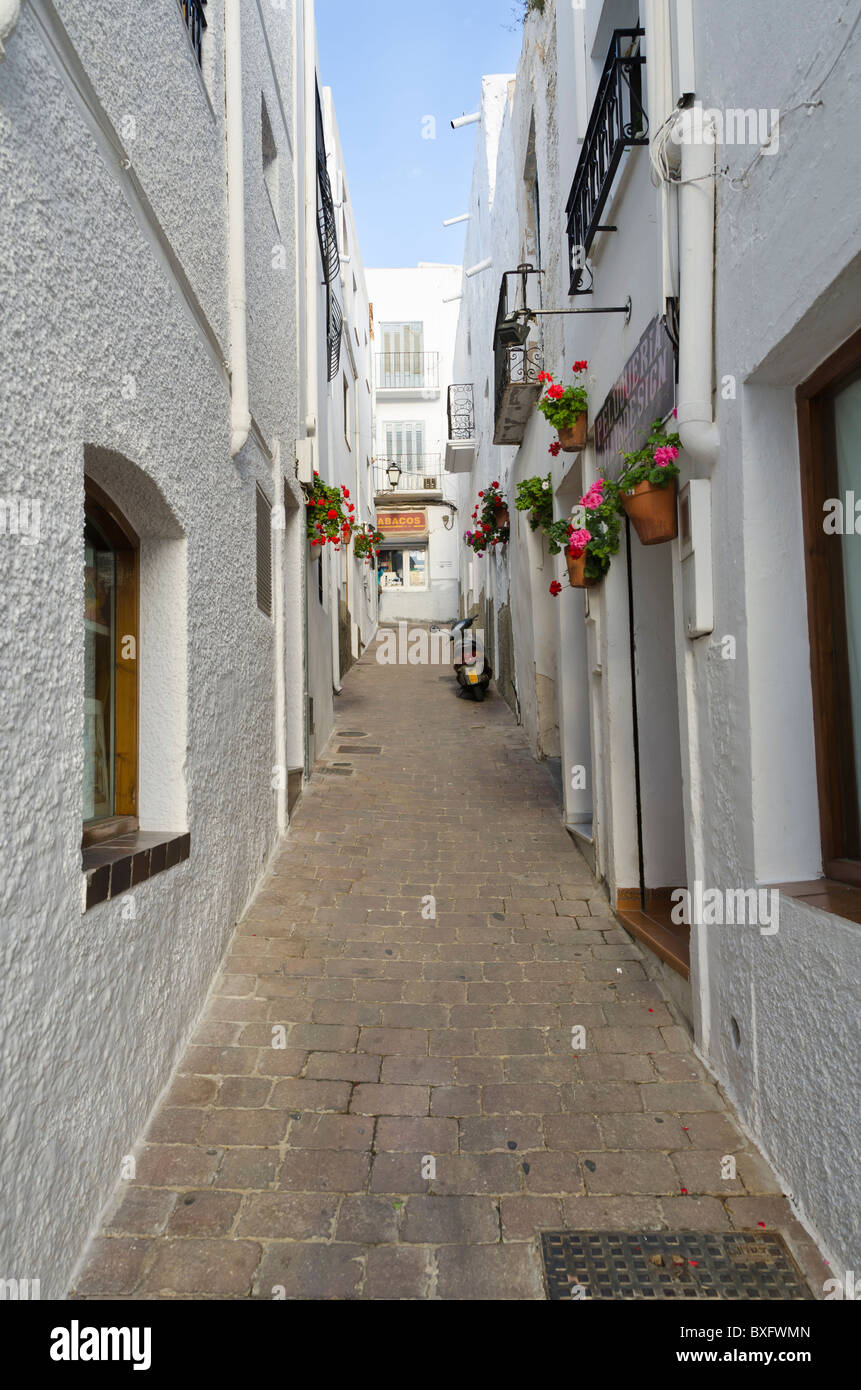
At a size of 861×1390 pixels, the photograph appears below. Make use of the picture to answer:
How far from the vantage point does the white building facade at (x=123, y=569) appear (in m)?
2.04

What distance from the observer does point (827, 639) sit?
2711mm

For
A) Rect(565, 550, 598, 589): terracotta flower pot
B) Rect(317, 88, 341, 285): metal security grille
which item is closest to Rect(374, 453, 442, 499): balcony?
Rect(317, 88, 341, 285): metal security grille

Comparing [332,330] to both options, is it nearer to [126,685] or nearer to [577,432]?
[577,432]

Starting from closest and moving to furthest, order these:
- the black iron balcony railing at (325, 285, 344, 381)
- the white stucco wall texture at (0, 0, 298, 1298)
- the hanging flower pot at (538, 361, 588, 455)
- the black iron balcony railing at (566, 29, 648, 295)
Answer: the white stucco wall texture at (0, 0, 298, 1298)
the black iron balcony railing at (566, 29, 648, 295)
the hanging flower pot at (538, 361, 588, 455)
the black iron balcony railing at (325, 285, 344, 381)

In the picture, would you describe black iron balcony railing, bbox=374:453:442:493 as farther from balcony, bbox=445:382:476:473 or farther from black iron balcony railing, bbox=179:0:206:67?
black iron balcony railing, bbox=179:0:206:67

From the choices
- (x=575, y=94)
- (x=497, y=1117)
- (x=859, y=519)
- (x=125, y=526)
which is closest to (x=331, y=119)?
(x=575, y=94)

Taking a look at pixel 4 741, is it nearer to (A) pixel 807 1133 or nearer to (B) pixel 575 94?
(A) pixel 807 1133

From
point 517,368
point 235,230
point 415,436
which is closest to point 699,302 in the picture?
point 235,230

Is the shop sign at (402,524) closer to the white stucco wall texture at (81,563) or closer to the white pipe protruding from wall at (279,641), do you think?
the white pipe protruding from wall at (279,641)

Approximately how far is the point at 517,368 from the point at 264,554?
3.82 m

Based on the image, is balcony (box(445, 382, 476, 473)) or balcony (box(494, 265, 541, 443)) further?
balcony (box(445, 382, 476, 473))

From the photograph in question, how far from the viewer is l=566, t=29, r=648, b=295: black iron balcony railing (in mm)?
4223

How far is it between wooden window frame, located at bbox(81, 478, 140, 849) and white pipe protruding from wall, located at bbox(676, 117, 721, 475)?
89.6 inches

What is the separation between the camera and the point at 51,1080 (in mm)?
2160
